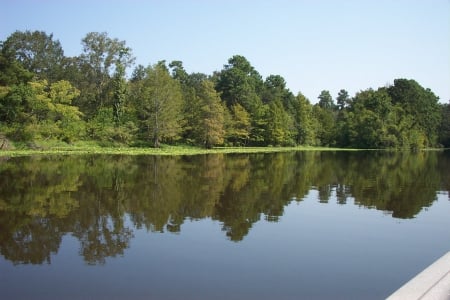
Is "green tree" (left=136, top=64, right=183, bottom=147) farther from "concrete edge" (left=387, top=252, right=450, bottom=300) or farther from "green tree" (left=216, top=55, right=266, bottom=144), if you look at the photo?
"concrete edge" (left=387, top=252, right=450, bottom=300)

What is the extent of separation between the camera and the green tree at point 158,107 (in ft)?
189

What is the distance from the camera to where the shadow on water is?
451 inches

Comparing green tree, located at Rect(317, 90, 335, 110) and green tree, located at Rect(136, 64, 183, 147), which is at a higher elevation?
Answer: green tree, located at Rect(317, 90, 335, 110)

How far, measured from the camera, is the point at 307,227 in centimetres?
1320

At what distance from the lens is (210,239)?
37.4ft

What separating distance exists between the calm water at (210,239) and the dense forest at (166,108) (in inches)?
1177

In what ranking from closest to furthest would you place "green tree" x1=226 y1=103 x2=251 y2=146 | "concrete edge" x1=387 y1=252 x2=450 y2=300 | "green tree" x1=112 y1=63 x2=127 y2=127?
"concrete edge" x1=387 y1=252 x2=450 y2=300 < "green tree" x1=112 y1=63 x2=127 y2=127 < "green tree" x1=226 y1=103 x2=251 y2=146

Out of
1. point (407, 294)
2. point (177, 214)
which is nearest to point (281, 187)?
point (177, 214)

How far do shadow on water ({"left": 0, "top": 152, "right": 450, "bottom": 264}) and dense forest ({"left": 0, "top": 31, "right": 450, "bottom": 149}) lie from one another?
22024 mm

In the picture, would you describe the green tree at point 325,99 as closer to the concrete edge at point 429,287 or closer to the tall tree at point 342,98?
the tall tree at point 342,98

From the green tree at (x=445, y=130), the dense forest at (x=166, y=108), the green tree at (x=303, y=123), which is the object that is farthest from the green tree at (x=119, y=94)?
the green tree at (x=445, y=130)

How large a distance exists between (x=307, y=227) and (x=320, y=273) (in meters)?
4.45

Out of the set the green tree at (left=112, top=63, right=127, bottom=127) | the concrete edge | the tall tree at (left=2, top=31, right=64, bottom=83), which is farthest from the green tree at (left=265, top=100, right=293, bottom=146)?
the concrete edge

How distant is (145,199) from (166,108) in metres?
41.7
